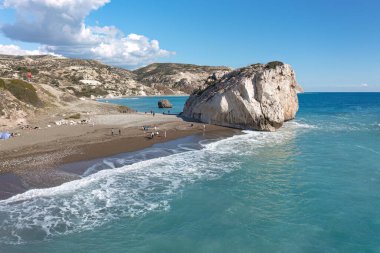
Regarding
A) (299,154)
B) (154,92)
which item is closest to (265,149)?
(299,154)

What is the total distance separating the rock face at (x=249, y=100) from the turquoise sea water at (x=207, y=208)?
17.6 m

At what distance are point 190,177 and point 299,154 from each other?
13.3m

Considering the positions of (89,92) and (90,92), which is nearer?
(89,92)

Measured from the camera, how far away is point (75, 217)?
17.1 meters

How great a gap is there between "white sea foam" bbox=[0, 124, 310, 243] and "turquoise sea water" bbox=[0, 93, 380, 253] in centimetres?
6

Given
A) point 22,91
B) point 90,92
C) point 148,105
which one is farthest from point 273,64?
point 90,92

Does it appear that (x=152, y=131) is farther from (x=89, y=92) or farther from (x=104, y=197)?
(x=89, y=92)

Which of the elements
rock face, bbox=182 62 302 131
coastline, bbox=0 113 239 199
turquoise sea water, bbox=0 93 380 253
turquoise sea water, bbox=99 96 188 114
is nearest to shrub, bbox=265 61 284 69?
rock face, bbox=182 62 302 131

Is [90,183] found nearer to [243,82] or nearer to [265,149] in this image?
[265,149]

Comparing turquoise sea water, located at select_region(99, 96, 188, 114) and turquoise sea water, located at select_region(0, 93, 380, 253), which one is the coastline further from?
turquoise sea water, located at select_region(99, 96, 188, 114)

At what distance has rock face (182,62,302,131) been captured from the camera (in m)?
47.1

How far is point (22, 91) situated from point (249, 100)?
3697 centimetres

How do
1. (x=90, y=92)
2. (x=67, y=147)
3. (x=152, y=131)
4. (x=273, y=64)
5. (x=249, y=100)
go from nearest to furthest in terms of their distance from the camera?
(x=67, y=147) < (x=152, y=131) < (x=249, y=100) < (x=273, y=64) < (x=90, y=92)

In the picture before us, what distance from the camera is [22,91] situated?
51938mm
